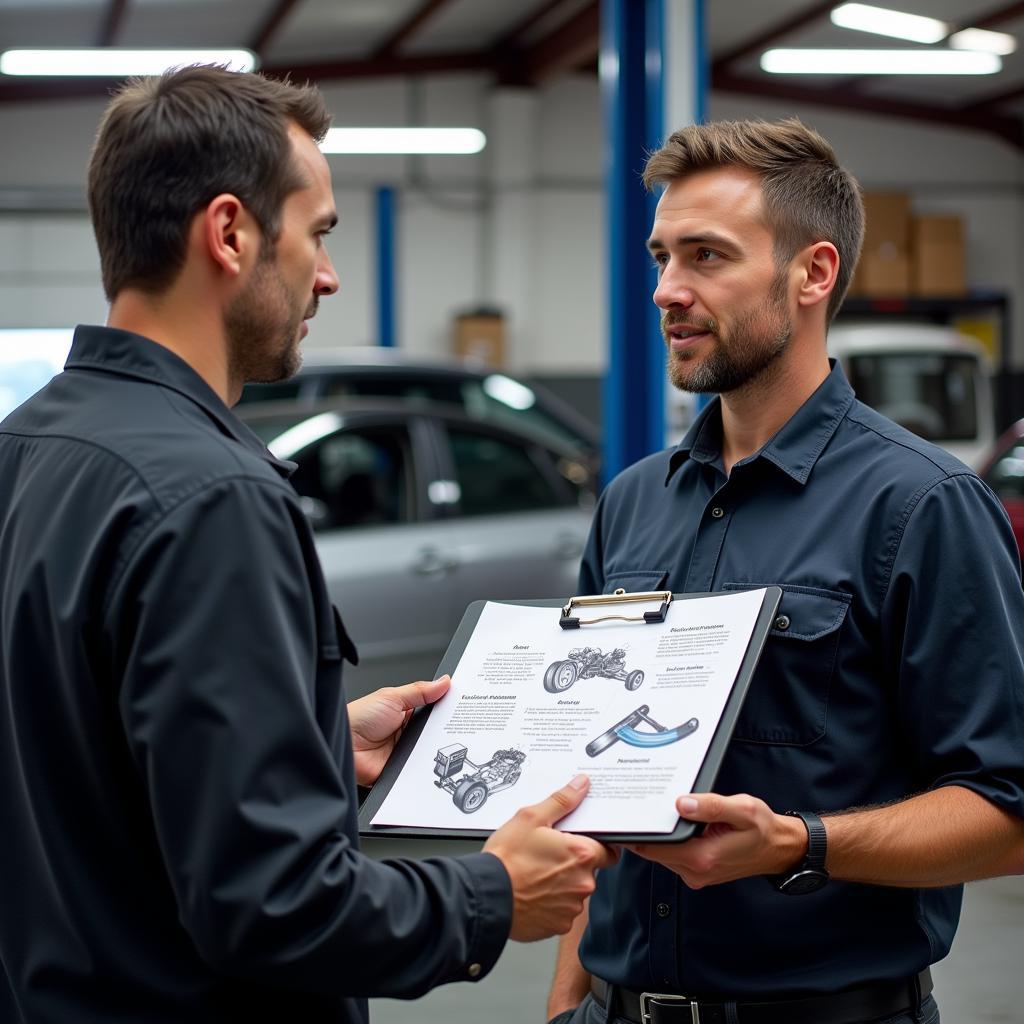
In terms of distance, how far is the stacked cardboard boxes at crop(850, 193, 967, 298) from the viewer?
1564 cm

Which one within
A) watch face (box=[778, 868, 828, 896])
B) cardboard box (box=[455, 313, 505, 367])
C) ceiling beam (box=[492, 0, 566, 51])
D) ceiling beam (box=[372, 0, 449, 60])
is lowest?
watch face (box=[778, 868, 828, 896])

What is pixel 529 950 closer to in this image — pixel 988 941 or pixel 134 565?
pixel 988 941

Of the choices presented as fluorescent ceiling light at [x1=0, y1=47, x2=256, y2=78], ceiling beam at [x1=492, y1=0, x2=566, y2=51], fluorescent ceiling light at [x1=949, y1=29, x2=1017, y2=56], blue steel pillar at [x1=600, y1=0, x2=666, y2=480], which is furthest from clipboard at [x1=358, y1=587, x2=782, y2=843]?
ceiling beam at [x1=492, y1=0, x2=566, y2=51]

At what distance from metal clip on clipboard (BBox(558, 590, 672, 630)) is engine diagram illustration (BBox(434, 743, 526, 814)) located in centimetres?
20

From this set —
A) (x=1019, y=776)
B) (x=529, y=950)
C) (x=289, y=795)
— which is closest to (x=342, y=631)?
(x=289, y=795)

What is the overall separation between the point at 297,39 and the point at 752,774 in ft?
47.1

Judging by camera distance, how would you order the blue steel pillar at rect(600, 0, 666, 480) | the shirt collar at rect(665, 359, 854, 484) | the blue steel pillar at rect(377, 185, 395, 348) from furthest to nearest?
the blue steel pillar at rect(377, 185, 395, 348), the blue steel pillar at rect(600, 0, 666, 480), the shirt collar at rect(665, 359, 854, 484)

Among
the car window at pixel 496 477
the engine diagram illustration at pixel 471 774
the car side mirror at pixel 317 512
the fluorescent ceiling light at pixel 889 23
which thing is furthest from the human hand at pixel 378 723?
the fluorescent ceiling light at pixel 889 23

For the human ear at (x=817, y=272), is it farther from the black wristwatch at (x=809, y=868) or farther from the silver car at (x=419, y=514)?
the silver car at (x=419, y=514)

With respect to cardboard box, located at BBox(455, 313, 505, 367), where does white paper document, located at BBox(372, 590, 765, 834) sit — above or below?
below

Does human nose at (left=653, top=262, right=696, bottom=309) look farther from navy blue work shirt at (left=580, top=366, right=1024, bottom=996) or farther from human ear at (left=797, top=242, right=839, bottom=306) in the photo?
navy blue work shirt at (left=580, top=366, right=1024, bottom=996)

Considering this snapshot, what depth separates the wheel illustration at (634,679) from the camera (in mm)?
1602

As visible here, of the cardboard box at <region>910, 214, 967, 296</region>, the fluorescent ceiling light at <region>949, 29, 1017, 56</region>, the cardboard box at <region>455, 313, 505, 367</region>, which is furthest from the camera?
the cardboard box at <region>910, 214, 967, 296</region>

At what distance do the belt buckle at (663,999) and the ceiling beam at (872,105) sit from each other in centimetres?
1565
